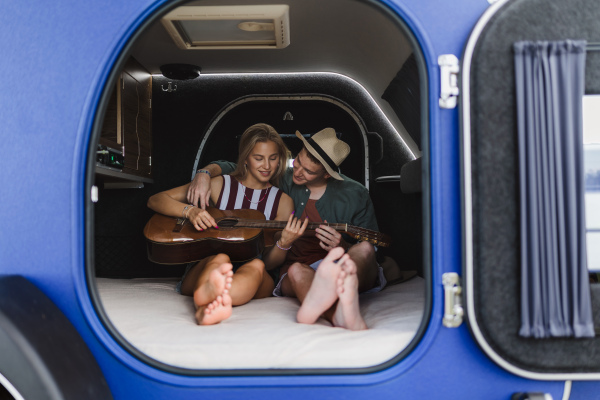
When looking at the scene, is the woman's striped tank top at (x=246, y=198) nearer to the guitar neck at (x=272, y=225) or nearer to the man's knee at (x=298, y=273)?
the guitar neck at (x=272, y=225)

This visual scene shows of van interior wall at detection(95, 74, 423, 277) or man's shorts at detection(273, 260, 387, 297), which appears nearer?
man's shorts at detection(273, 260, 387, 297)

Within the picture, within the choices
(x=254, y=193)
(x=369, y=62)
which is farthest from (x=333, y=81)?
(x=254, y=193)

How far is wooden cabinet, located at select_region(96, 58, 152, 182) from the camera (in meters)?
2.41

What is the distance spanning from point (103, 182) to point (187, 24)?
1206 mm

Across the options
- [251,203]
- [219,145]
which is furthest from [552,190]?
[219,145]

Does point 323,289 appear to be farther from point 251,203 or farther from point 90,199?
point 251,203

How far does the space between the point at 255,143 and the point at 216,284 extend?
3.79 feet

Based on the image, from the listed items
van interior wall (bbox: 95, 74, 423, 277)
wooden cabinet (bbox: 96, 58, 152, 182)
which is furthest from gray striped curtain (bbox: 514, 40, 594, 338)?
wooden cabinet (bbox: 96, 58, 152, 182)

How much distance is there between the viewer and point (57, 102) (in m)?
1.16

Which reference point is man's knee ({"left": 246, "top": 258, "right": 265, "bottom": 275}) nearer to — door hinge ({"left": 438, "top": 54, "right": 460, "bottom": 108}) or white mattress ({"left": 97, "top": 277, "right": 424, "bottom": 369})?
white mattress ({"left": 97, "top": 277, "right": 424, "bottom": 369})

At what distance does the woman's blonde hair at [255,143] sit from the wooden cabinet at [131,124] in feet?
2.13

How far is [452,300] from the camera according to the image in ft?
3.74

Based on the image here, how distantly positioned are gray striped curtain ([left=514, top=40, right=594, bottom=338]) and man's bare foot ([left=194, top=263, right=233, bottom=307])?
35.9 inches

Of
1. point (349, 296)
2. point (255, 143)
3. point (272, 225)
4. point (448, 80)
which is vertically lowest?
point (349, 296)
